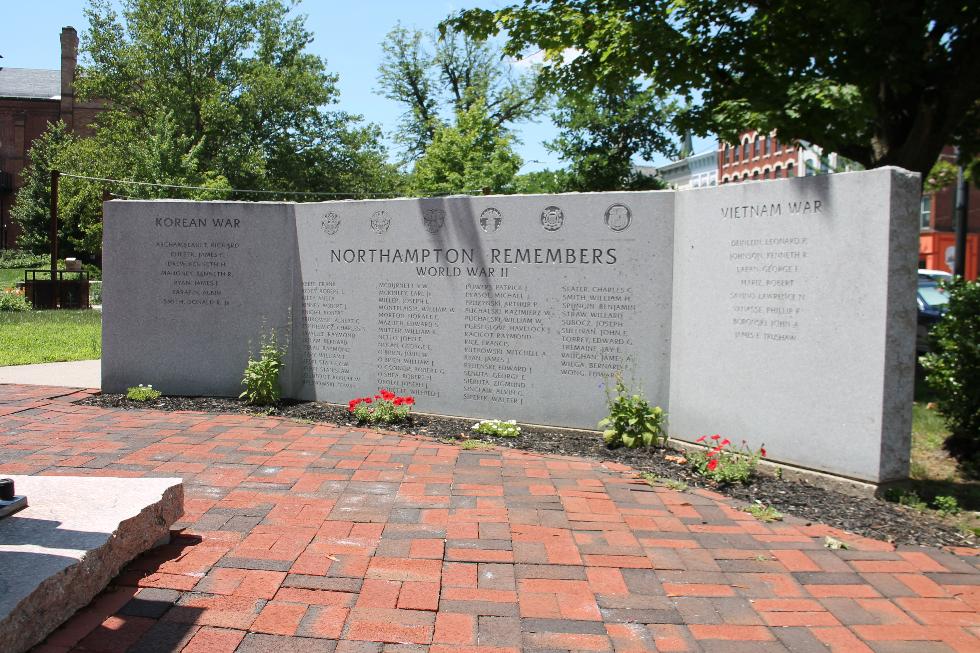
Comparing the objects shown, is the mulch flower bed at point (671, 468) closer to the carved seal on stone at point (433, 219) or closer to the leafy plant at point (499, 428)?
the leafy plant at point (499, 428)

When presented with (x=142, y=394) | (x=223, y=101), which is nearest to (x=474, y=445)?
(x=142, y=394)

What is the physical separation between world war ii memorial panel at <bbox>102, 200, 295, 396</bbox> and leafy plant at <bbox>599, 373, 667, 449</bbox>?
11.4 feet

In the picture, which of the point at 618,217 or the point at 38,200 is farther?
the point at 38,200

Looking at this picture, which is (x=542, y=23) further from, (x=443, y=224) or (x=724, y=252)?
(x=724, y=252)

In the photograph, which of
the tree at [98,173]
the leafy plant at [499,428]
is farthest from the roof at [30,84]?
the leafy plant at [499,428]

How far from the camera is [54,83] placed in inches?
2571

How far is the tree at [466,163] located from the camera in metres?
28.9

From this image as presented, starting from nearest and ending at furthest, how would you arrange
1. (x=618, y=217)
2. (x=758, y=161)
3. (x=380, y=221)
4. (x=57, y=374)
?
(x=618, y=217)
(x=380, y=221)
(x=57, y=374)
(x=758, y=161)

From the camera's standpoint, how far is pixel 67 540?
3020 mm

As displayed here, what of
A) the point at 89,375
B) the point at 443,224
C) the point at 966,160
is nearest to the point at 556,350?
the point at 443,224

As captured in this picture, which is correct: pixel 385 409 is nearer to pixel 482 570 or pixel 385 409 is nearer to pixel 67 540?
pixel 482 570

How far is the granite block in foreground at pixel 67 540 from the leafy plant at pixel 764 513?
10.3 ft

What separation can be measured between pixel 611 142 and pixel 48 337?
2030 centimetres

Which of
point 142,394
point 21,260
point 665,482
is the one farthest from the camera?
point 21,260
